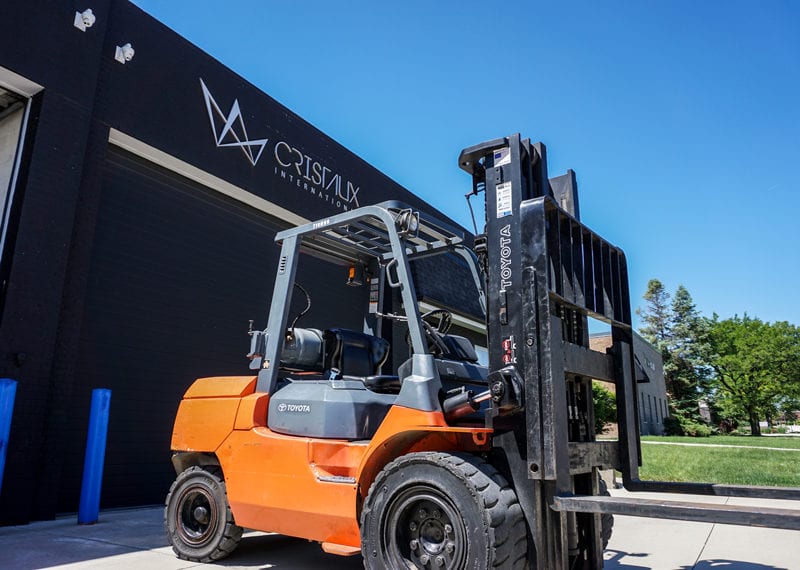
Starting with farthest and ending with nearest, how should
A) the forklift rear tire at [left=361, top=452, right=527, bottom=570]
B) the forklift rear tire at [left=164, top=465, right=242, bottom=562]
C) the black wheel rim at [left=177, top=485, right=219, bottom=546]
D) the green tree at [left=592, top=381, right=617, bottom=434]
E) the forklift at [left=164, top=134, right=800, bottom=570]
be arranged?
the green tree at [left=592, top=381, right=617, bottom=434]
the black wheel rim at [left=177, top=485, right=219, bottom=546]
the forklift rear tire at [left=164, top=465, right=242, bottom=562]
the forklift at [left=164, top=134, right=800, bottom=570]
the forklift rear tire at [left=361, top=452, right=527, bottom=570]

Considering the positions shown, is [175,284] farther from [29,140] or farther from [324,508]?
[324,508]

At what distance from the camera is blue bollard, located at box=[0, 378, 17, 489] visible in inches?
270

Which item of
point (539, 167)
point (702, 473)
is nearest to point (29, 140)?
point (539, 167)

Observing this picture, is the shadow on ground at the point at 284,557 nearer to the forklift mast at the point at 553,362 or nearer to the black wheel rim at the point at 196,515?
the black wheel rim at the point at 196,515

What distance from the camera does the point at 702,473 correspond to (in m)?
15.9

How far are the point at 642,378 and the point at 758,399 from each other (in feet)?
243

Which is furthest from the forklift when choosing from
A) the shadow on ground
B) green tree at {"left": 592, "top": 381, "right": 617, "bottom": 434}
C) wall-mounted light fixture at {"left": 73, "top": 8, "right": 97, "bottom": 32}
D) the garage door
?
green tree at {"left": 592, "top": 381, "right": 617, "bottom": 434}

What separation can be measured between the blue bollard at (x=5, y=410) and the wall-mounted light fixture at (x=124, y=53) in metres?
5.22

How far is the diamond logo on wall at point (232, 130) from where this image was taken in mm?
→ 10789

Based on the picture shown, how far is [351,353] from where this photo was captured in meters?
5.59

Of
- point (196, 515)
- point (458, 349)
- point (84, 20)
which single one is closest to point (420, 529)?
point (458, 349)

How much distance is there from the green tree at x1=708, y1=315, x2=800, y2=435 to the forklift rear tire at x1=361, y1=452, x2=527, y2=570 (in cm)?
7393

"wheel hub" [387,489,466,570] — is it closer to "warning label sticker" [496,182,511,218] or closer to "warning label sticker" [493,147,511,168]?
"warning label sticker" [496,182,511,218]

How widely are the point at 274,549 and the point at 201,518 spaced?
0.96 meters
